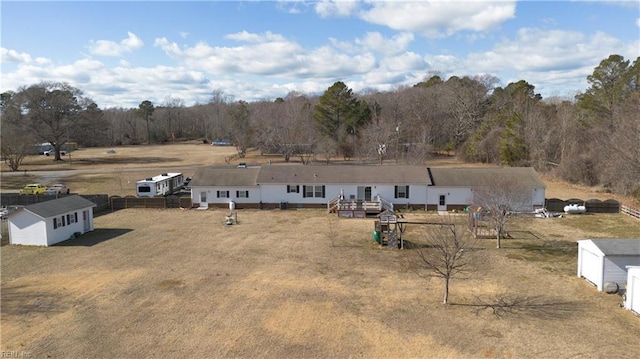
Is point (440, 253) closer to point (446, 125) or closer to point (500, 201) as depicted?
point (500, 201)

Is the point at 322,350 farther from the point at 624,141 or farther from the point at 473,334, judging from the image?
the point at 624,141

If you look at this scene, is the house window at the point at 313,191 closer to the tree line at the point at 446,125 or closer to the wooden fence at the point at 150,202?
the wooden fence at the point at 150,202

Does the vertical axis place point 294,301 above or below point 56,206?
below

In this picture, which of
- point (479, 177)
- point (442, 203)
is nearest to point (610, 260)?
point (442, 203)

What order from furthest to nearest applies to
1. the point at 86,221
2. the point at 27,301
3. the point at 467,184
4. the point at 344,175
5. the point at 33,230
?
1. the point at 344,175
2. the point at 467,184
3. the point at 86,221
4. the point at 33,230
5. the point at 27,301

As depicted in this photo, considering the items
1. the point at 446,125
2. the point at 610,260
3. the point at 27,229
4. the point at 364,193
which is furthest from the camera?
the point at 446,125

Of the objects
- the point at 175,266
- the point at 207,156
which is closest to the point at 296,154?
the point at 207,156
